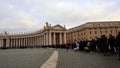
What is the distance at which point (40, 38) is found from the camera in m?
155

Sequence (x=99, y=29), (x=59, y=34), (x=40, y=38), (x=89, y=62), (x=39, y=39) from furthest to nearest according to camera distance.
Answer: (x=39, y=39), (x=40, y=38), (x=59, y=34), (x=99, y=29), (x=89, y=62)

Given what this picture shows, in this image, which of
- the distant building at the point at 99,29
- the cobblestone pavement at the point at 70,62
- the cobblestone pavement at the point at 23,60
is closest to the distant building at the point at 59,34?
the distant building at the point at 99,29

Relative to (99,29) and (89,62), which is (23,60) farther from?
(99,29)

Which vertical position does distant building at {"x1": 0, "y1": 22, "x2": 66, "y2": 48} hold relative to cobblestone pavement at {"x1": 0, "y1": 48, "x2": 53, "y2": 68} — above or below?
above

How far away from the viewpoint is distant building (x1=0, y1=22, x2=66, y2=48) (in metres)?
140

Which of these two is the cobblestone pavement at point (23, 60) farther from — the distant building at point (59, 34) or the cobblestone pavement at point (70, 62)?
the distant building at point (59, 34)

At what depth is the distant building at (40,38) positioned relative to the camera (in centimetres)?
14000

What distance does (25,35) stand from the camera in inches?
6373

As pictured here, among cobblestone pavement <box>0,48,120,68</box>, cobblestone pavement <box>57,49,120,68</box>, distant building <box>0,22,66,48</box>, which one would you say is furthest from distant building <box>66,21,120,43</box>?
cobblestone pavement <box>57,49,120,68</box>

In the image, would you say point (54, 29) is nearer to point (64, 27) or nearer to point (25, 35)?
point (64, 27)

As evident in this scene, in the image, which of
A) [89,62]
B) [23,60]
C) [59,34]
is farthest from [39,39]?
[89,62]

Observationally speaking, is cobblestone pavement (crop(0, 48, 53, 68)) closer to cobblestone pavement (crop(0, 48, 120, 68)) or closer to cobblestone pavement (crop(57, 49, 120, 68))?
cobblestone pavement (crop(0, 48, 120, 68))

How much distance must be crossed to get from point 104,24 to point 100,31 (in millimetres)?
5265

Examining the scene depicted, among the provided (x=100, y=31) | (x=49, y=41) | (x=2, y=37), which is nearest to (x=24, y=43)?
(x=2, y=37)
